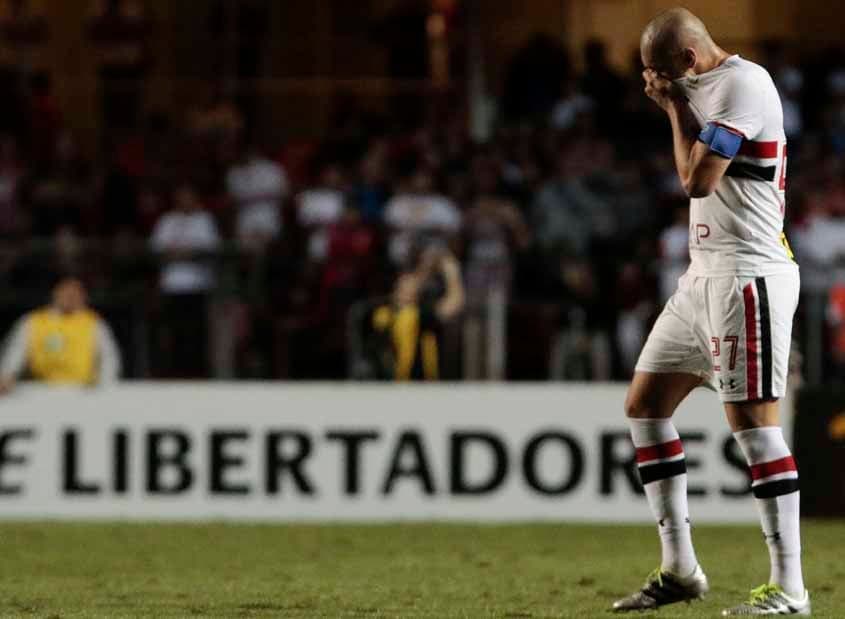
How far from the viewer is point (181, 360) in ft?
47.9

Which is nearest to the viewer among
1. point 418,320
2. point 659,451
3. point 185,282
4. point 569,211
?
point 659,451

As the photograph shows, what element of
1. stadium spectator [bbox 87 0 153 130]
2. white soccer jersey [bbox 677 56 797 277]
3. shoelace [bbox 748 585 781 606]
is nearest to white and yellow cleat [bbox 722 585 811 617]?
shoelace [bbox 748 585 781 606]

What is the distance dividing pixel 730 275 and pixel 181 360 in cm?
799

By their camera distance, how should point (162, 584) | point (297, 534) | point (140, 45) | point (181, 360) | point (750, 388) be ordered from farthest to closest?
point (140, 45) → point (181, 360) → point (297, 534) → point (162, 584) → point (750, 388)

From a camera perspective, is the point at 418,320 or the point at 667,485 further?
the point at 418,320

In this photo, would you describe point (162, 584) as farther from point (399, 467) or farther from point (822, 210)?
point (822, 210)

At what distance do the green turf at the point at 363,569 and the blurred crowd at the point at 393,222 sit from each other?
292cm

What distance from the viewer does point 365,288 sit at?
14.8 metres

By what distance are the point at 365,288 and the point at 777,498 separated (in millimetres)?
7936

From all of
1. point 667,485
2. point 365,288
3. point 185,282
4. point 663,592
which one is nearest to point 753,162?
point 667,485

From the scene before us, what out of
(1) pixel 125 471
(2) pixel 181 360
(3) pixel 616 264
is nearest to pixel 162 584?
(1) pixel 125 471

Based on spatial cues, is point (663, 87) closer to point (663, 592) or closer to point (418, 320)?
point (663, 592)

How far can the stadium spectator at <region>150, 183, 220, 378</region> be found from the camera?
1459 centimetres

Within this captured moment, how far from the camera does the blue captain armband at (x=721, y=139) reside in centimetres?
686
